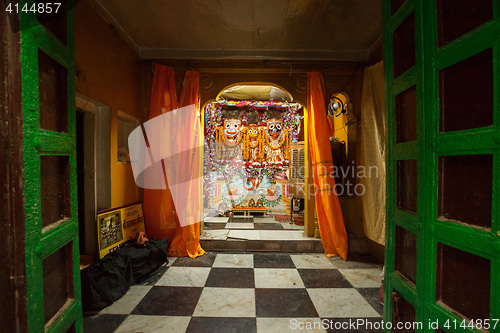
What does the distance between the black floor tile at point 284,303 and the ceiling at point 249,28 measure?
305 cm

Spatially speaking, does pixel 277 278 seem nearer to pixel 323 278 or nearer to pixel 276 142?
pixel 323 278

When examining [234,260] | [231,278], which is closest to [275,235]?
[234,260]

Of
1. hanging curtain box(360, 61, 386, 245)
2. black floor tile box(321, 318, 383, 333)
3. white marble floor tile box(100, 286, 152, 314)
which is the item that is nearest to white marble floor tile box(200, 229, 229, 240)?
white marble floor tile box(100, 286, 152, 314)

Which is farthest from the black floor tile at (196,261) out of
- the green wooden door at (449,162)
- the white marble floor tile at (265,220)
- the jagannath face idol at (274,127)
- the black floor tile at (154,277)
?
the jagannath face idol at (274,127)

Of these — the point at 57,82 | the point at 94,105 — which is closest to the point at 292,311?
the point at 57,82

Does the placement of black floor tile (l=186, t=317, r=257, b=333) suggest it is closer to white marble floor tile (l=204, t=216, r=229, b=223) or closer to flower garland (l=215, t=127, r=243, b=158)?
white marble floor tile (l=204, t=216, r=229, b=223)

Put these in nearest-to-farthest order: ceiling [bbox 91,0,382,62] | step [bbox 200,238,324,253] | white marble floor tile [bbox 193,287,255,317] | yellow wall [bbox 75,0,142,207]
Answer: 1. white marble floor tile [bbox 193,287,255,317]
2. yellow wall [bbox 75,0,142,207]
3. ceiling [bbox 91,0,382,62]
4. step [bbox 200,238,324,253]

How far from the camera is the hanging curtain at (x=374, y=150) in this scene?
9.47 ft

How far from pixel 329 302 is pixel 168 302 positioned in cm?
156

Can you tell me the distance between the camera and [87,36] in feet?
7.40

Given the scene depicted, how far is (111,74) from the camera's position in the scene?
268 cm

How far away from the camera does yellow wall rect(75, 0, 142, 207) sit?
2.20 meters

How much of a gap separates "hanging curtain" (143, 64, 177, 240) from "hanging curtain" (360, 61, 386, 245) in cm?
279

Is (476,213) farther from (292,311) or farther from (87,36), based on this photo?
(87,36)
